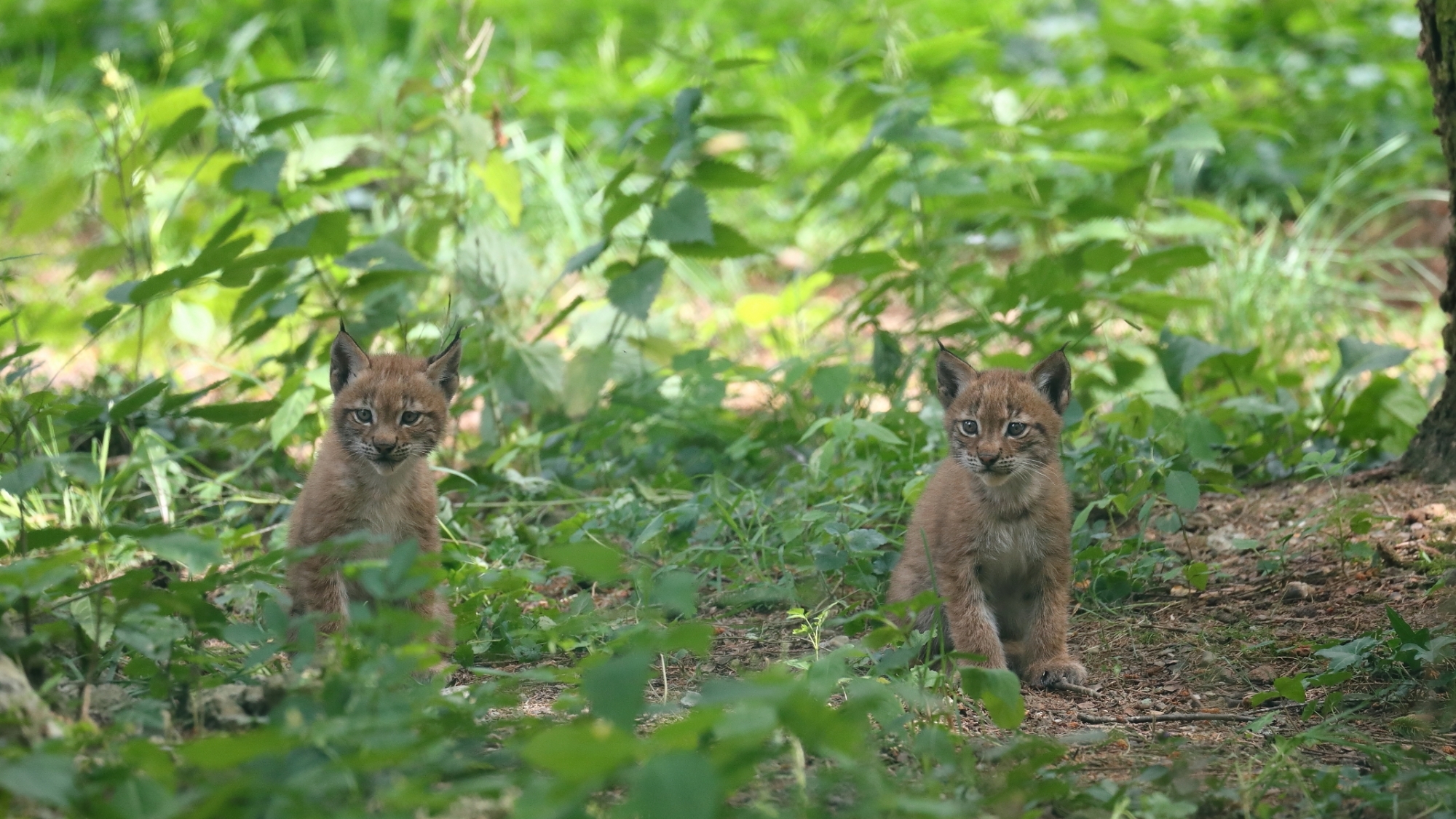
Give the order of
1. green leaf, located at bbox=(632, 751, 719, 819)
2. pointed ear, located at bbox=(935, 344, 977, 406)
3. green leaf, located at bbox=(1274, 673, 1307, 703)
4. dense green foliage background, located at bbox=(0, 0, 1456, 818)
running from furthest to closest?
1. pointed ear, located at bbox=(935, 344, 977, 406)
2. green leaf, located at bbox=(1274, 673, 1307, 703)
3. dense green foliage background, located at bbox=(0, 0, 1456, 818)
4. green leaf, located at bbox=(632, 751, 719, 819)

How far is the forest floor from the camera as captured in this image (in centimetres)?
318

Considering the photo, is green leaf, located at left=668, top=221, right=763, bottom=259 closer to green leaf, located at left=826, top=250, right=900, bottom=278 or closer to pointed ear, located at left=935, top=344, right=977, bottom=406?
green leaf, located at left=826, top=250, right=900, bottom=278

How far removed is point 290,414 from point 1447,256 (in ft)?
15.4

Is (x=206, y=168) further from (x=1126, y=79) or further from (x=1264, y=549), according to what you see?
(x=1126, y=79)

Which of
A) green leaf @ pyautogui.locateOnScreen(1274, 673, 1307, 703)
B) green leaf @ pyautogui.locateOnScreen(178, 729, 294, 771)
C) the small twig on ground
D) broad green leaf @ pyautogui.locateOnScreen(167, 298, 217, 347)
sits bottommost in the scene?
the small twig on ground

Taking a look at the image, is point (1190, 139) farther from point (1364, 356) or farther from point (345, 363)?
point (345, 363)

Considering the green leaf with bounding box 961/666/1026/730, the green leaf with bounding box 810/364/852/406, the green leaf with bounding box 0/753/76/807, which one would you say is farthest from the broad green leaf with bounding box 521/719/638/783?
the green leaf with bounding box 810/364/852/406

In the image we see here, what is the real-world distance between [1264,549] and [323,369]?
155 inches

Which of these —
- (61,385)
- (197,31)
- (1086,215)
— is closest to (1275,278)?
(1086,215)

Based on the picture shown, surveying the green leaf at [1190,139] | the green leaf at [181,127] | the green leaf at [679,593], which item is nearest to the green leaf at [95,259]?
the green leaf at [181,127]

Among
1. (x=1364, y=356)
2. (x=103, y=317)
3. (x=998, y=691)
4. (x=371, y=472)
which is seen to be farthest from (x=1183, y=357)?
(x=103, y=317)

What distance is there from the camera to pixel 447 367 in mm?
4648

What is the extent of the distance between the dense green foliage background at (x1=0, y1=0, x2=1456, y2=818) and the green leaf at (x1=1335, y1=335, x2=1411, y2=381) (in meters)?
0.02

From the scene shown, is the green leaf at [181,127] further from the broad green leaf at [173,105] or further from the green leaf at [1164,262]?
the green leaf at [1164,262]
